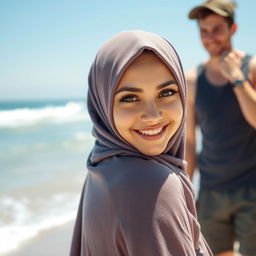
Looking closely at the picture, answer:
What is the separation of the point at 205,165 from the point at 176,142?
158 centimetres

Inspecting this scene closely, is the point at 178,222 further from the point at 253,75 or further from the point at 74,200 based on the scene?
the point at 74,200

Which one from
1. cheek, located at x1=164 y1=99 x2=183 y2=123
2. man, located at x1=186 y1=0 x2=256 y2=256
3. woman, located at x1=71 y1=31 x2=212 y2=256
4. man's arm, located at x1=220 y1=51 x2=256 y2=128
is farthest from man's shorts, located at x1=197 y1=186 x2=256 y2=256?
cheek, located at x1=164 y1=99 x2=183 y2=123

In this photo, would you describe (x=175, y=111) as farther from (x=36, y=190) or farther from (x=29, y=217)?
(x=36, y=190)

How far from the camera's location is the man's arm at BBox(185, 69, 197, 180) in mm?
2951

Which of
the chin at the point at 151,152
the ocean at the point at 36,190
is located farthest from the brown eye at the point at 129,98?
the ocean at the point at 36,190

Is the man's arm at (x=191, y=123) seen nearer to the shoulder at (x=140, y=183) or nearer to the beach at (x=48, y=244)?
the beach at (x=48, y=244)

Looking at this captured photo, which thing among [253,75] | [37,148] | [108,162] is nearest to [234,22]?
[253,75]

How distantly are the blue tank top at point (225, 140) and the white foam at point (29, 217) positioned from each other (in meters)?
2.34

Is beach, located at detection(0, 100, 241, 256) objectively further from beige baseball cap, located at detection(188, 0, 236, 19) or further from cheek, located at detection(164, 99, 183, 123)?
cheek, located at detection(164, 99, 183, 123)

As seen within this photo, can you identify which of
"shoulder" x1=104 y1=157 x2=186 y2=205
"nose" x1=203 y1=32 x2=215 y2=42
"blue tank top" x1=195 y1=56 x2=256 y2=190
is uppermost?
"nose" x1=203 y1=32 x2=215 y2=42

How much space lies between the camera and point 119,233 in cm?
108

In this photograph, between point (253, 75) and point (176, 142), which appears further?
point (253, 75)

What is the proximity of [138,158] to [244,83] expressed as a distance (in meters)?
1.74

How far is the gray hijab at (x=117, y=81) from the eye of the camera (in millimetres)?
1179
